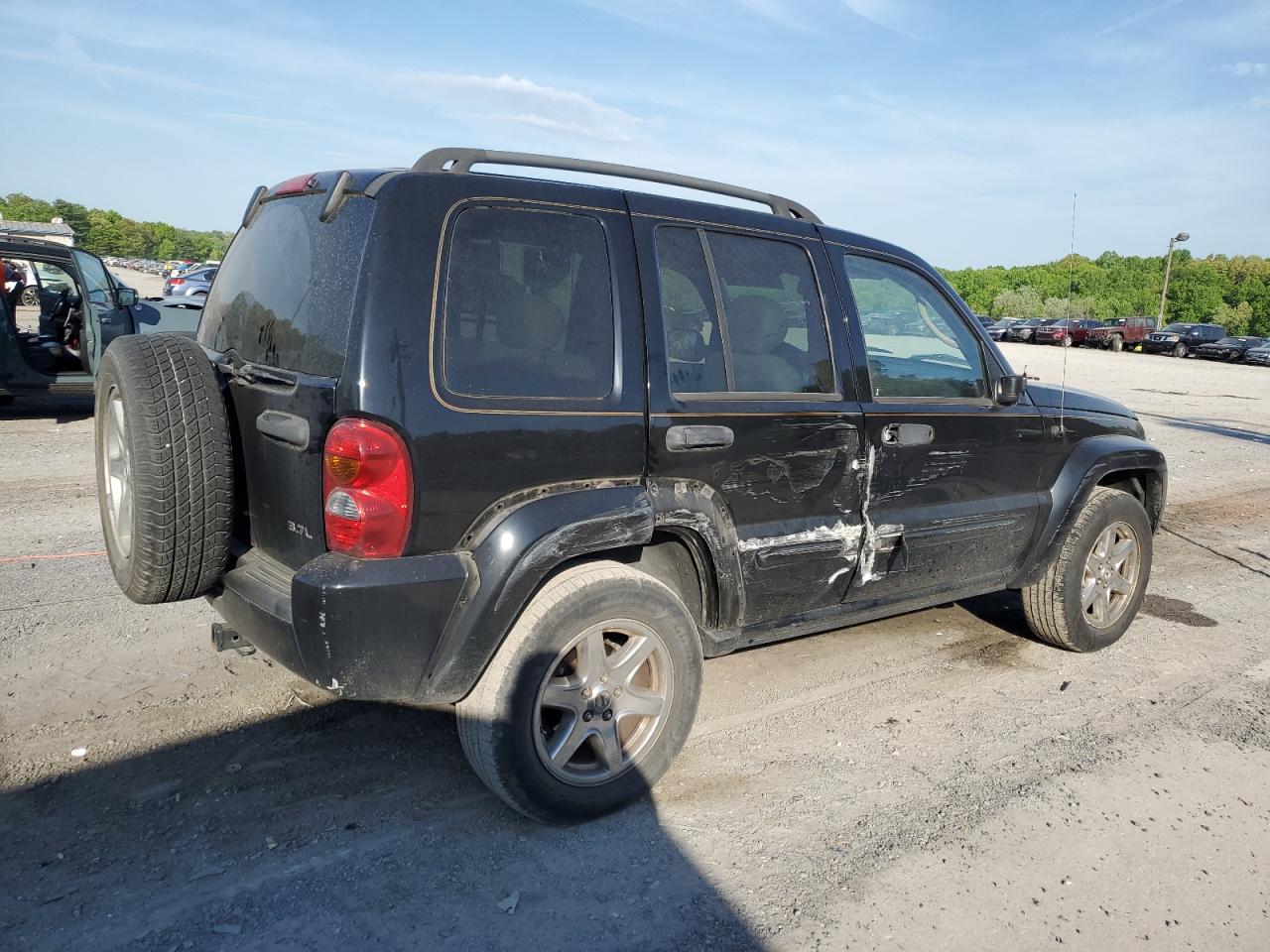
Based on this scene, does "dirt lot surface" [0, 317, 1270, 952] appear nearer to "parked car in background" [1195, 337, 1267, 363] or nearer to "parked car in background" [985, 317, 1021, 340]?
"parked car in background" [1195, 337, 1267, 363]

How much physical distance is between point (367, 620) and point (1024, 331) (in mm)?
53096

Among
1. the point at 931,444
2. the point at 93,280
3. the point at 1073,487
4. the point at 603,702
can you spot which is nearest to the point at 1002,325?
the point at 93,280

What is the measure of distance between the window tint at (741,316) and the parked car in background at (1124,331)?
4449 cm

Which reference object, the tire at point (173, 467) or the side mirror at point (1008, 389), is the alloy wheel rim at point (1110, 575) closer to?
the side mirror at point (1008, 389)

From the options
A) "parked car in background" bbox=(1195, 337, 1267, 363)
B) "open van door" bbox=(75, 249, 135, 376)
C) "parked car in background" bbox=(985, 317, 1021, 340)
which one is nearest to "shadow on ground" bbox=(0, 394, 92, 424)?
"open van door" bbox=(75, 249, 135, 376)

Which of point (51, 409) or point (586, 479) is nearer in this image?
point (586, 479)

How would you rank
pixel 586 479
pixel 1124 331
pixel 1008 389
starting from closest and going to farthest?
pixel 586 479 < pixel 1008 389 < pixel 1124 331

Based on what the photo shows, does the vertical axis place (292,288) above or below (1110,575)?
above

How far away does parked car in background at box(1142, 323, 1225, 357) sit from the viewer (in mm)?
40031

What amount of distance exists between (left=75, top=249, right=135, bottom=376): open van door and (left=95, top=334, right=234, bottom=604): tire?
7.82 meters

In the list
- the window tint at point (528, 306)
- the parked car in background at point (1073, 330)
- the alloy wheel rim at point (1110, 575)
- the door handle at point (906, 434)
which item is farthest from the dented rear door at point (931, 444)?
the parked car in background at point (1073, 330)

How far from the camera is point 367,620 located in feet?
8.63

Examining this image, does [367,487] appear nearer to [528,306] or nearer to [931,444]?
[528,306]

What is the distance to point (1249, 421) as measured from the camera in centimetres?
1602
